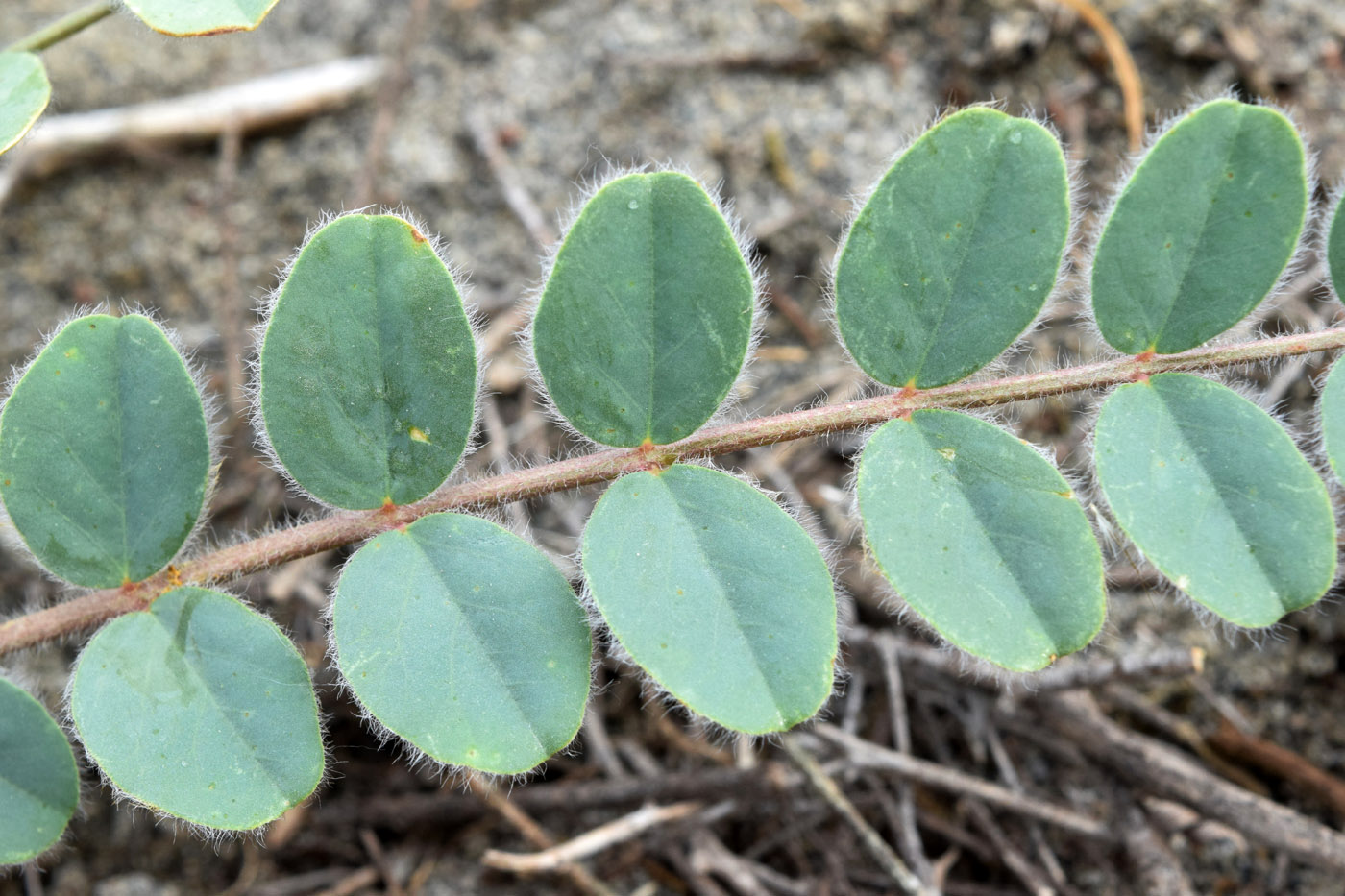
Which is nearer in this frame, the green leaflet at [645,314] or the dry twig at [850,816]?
the green leaflet at [645,314]

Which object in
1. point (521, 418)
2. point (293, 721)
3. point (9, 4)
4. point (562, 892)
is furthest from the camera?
point (9, 4)

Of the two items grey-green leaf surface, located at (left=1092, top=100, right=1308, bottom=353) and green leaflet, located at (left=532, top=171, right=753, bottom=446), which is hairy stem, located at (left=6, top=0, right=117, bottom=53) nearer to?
green leaflet, located at (left=532, top=171, right=753, bottom=446)

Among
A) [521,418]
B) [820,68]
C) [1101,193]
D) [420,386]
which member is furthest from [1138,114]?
[420,386]

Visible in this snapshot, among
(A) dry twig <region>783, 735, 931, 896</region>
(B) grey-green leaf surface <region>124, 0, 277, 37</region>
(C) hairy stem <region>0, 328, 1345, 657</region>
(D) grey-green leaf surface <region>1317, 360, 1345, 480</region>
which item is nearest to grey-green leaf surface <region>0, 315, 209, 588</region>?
(C) hairy stem <region>0, 328, 1345, 657</region>

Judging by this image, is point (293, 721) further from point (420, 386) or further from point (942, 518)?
point (942, 518)

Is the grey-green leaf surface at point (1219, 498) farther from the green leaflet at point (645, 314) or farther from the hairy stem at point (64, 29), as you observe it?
the hairy stem at point (64, 29)

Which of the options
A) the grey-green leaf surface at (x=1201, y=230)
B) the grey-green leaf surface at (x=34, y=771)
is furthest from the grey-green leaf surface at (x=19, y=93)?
the grey-green leaf surface at (x=1201, y=230)
